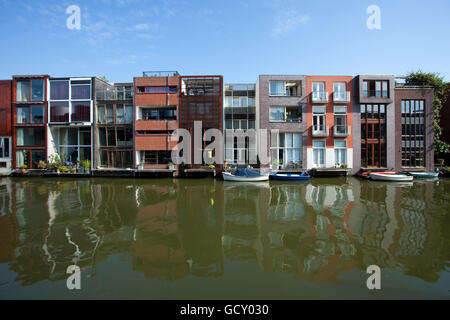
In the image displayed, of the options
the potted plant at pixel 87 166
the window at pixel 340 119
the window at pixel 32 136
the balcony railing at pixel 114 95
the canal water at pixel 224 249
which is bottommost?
the canal water at pixel 224 249

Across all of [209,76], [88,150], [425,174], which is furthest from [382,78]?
[88,150]

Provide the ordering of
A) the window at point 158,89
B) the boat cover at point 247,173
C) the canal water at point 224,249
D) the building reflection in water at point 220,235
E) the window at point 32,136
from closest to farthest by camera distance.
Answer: the canal water at point 224,249 → the building reflection in water at point 220,235 → the boat cover at point 247,173 → the window at point 158,89 → the window at point 32,136

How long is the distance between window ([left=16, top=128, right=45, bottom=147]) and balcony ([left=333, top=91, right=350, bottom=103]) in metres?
36.7

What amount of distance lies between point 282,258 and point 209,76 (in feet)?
74.3

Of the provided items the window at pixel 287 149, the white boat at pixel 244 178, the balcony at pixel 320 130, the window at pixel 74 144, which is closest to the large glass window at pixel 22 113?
the window at pixel 74 144

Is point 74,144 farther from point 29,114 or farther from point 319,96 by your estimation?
point 319,96

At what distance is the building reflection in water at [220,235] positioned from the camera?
6.06 metres

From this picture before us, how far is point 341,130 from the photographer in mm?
25875

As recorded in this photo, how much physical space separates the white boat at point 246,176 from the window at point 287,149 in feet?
15.5

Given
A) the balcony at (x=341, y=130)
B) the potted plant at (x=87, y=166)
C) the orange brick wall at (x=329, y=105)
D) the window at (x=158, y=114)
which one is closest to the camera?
the potted plant at (x=87, y=166)

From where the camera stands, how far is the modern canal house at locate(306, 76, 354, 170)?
25.9 m

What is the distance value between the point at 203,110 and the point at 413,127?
25.5 meters

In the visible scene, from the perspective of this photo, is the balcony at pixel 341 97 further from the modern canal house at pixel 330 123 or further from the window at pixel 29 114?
the window at pixel 29 114

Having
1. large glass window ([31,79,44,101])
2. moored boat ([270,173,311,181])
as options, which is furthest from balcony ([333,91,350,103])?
large glass window ([31,79,44,101])
